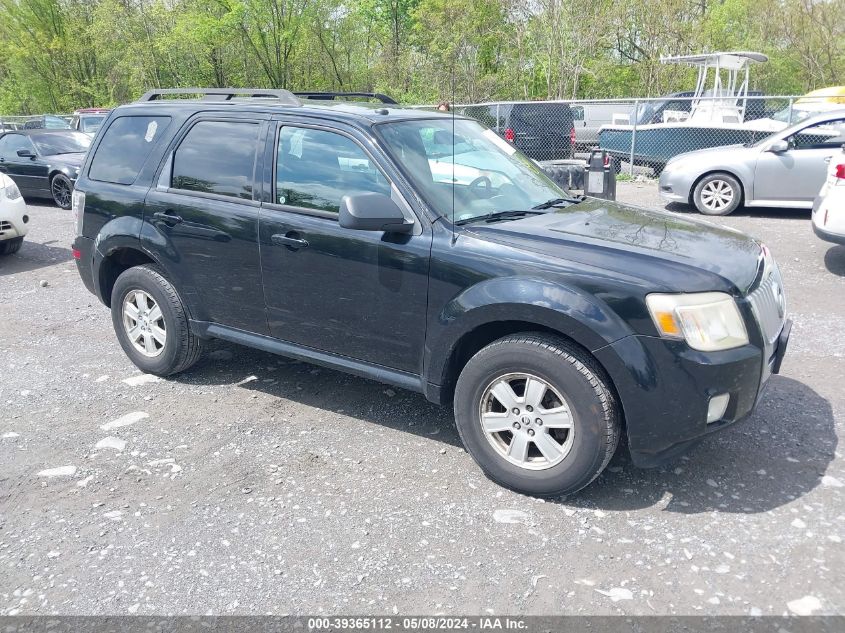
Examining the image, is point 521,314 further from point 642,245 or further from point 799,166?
point 799,166

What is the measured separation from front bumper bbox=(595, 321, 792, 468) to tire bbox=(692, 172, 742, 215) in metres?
8.69

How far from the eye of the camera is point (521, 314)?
11.2ft

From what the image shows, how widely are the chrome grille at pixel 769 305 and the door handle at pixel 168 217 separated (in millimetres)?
3405

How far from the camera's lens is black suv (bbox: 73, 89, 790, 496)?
3.24m

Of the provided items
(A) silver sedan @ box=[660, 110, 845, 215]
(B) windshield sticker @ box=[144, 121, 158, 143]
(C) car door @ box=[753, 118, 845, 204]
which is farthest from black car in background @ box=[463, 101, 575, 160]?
(B) windshield sticker @ box=[144, 121, 158, 143]

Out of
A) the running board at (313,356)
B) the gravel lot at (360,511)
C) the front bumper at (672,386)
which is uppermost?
the front bumper at (672,386)

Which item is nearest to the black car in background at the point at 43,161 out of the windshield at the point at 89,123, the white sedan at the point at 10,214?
the windshield at the point at 89,123

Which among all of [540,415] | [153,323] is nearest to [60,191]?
[153,323]

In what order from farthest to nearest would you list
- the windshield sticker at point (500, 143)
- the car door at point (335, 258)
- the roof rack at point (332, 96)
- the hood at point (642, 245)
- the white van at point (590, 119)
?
1. the white van at point (590, 119)
2. the roof rack at point (332, 96)
3. the windshield sticker at point (500, 143)
4. the car door at point (335, 258)
5. the hood at point (642, 245)

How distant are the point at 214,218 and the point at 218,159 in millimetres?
398

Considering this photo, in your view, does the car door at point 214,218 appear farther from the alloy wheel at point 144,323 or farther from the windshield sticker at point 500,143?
the windshield sticker at point 500,143

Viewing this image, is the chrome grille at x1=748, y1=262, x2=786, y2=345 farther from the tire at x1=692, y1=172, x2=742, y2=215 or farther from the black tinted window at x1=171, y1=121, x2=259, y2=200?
the tire at x1=692, y1=172, x2=742, y2=215

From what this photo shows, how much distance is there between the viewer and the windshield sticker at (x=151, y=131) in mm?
4930

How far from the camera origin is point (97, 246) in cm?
510
